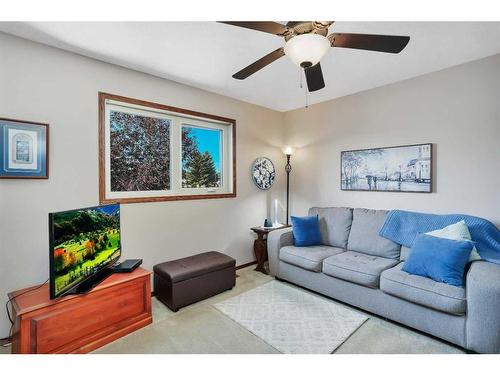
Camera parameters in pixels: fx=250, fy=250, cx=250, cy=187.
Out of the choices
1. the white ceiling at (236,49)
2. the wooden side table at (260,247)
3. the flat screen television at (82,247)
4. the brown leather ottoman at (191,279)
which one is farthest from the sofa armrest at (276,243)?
the white ceiling at (236,49)

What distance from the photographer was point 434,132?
110 inches

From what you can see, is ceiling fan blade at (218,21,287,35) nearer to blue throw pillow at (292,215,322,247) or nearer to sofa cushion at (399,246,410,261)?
blue throw pillow at (292,215,322,247)


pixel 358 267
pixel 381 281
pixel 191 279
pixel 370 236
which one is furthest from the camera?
pixel 370 236

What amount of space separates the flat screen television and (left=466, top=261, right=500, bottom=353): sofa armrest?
2.83 m

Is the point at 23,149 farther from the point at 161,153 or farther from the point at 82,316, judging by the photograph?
the point at 82,316

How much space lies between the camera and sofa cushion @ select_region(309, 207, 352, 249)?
3.19 metres

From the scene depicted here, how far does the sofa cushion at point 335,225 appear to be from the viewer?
3.19 metres

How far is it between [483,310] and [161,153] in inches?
129

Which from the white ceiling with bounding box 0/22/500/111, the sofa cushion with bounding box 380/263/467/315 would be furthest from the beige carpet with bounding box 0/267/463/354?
the white ceiling with bounding box 0/22/500/111

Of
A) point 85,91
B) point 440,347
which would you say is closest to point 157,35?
point 85,91

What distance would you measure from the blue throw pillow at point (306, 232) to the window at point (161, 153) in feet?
3.41

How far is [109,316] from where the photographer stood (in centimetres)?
203

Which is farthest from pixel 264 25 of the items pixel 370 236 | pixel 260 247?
pixel 260 247

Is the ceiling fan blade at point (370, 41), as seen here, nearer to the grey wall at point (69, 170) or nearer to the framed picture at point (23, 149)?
the grey wall at point (69, 170)
